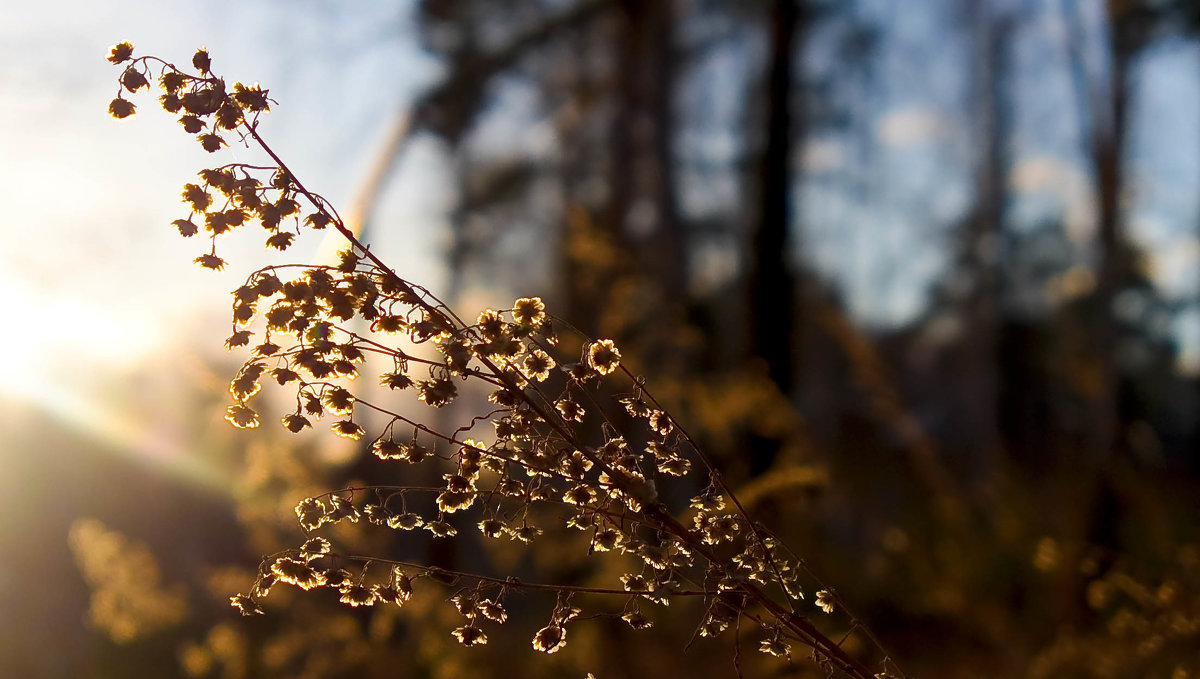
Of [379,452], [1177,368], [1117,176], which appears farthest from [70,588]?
[1177,368]

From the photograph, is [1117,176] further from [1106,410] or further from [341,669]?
[341,669]

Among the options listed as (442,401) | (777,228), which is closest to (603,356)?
(442,401)

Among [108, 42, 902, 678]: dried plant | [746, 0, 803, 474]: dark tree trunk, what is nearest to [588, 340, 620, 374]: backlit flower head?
[108, 42, 902, 678]: dried plant

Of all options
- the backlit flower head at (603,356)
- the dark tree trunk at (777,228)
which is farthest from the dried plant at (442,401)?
the dark tree trunk at (777,228)

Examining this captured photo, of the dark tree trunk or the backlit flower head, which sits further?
the dark tree trunk

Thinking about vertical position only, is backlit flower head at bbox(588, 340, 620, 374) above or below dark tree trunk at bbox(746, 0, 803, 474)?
below

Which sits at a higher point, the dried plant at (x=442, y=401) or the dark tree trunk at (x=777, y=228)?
the dark tree trunk at (x=777, y=228)

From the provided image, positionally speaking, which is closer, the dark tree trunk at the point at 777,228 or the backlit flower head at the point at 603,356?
the backlit flower head at the point at 603,356

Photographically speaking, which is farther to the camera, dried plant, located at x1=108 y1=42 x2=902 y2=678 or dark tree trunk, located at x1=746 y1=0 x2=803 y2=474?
dark tree trunk, located at x1=746 y1=0 x2=803 y2=474

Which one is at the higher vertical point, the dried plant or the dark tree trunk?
the dark tree trunk

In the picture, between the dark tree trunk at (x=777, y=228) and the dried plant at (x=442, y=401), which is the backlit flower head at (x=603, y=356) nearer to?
the dried plant at (x=442, y=401)

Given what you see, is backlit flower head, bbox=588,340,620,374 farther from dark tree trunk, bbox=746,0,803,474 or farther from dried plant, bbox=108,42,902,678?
dark tree trunk, bbox=746,0,803,474

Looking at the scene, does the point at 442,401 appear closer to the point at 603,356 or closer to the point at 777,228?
the point at 603,356
